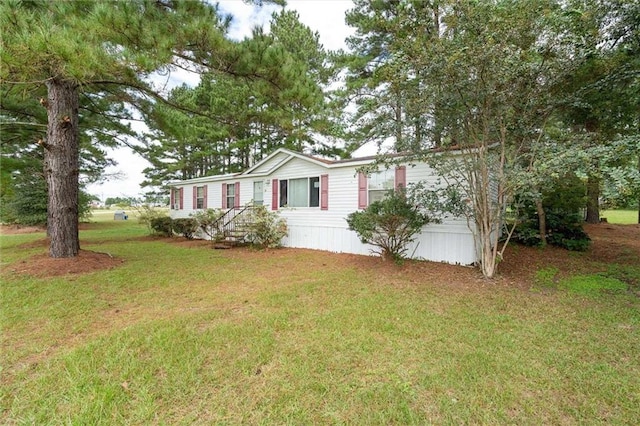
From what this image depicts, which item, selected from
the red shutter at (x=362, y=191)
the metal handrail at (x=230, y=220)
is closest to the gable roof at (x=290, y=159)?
the red shutter at (x=362, y=191)

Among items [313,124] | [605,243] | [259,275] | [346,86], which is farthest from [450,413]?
[346,86]

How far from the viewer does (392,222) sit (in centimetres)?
660

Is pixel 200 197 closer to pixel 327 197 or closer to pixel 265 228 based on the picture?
pixel 265 228

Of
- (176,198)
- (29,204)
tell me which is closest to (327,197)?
(176,198)

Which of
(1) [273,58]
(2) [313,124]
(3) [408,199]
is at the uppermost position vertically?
(1) [273,58]

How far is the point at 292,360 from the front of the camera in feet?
9.40

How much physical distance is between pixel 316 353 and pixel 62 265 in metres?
6.25

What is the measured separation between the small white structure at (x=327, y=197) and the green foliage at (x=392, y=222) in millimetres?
844

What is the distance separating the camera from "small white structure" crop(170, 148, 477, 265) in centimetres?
728

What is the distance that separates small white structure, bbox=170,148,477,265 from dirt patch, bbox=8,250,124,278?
17.8 feet

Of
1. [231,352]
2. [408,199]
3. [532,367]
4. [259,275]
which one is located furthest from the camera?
[408,199]

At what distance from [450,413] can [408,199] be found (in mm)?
5092

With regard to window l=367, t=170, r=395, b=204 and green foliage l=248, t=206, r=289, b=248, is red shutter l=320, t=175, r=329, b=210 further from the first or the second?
green foliage l=248, t=206, r=289, b=248

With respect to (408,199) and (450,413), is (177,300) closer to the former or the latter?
(450,413)
